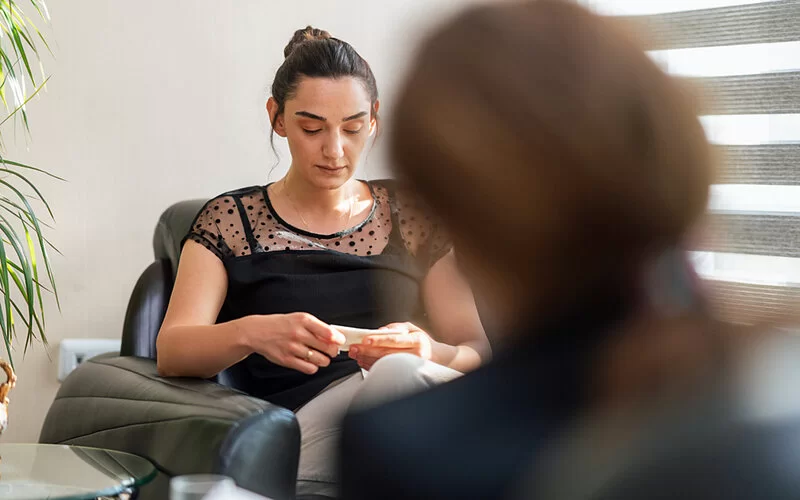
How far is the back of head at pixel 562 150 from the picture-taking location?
604 millimetres

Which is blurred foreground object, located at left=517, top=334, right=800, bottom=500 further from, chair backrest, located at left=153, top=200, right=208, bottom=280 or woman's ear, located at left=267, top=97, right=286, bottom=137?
chair backrest, located at left=153, top=200, right=208, bottom=280

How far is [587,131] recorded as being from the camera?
1.97ft

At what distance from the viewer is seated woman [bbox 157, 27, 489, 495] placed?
6.23 feet

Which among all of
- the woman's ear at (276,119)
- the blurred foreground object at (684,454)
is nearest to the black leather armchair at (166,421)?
the woman's ear at (276,119)

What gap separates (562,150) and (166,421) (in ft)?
3.76

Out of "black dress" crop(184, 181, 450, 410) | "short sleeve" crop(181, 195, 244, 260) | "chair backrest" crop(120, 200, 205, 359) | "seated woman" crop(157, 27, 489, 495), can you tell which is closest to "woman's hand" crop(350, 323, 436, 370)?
"seated woman" crop(157, 27, 489, 495)

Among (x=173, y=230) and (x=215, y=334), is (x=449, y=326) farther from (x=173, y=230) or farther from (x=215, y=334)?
(x=173, y=230)

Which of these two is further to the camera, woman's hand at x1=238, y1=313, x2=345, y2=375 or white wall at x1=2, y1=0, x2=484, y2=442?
white wall at x1=2, y1=0, x2=484, y2=442

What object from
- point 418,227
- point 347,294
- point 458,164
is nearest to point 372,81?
point 418,227

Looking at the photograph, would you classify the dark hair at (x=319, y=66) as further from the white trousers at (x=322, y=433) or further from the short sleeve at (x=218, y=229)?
the white trousers at (x=322, y=433)

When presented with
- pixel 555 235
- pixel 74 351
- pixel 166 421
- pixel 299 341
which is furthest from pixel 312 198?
pixel 555 235

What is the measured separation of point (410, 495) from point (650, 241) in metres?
0.23

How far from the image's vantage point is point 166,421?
1570 millimetres

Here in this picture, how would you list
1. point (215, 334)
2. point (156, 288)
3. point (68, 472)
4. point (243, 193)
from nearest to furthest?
1. point (68, 472)
2. point (215, 334)
3. point (243, 193)
4. point (156, 288)
